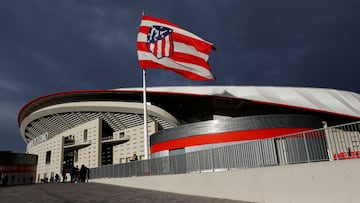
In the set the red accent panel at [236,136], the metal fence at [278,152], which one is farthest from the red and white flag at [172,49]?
the metal fence at [278,152]

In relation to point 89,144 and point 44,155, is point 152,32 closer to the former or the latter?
point 89,144

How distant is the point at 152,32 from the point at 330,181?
536 inches

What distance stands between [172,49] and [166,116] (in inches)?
780

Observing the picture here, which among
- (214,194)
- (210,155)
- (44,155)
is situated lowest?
(214,194)

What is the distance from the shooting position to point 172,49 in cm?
1669

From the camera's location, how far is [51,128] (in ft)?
163

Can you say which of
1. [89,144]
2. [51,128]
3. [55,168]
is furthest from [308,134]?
[51,128]

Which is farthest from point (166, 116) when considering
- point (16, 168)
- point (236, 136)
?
point (16, 168)

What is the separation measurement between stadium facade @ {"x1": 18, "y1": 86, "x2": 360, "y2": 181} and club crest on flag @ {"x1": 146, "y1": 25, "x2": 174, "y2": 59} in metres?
7.01

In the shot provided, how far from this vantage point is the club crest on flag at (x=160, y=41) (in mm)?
16578

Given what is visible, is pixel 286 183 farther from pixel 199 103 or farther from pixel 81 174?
pixel 199 103

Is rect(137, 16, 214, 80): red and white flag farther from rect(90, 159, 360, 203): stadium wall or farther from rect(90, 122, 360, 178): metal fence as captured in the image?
rect(90, 159, 360, 203): stadium wall

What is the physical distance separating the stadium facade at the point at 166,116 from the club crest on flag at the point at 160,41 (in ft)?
23.0

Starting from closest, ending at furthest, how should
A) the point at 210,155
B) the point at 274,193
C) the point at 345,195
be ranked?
the point at 345,195, the point at 274,193, the point at 210,155
